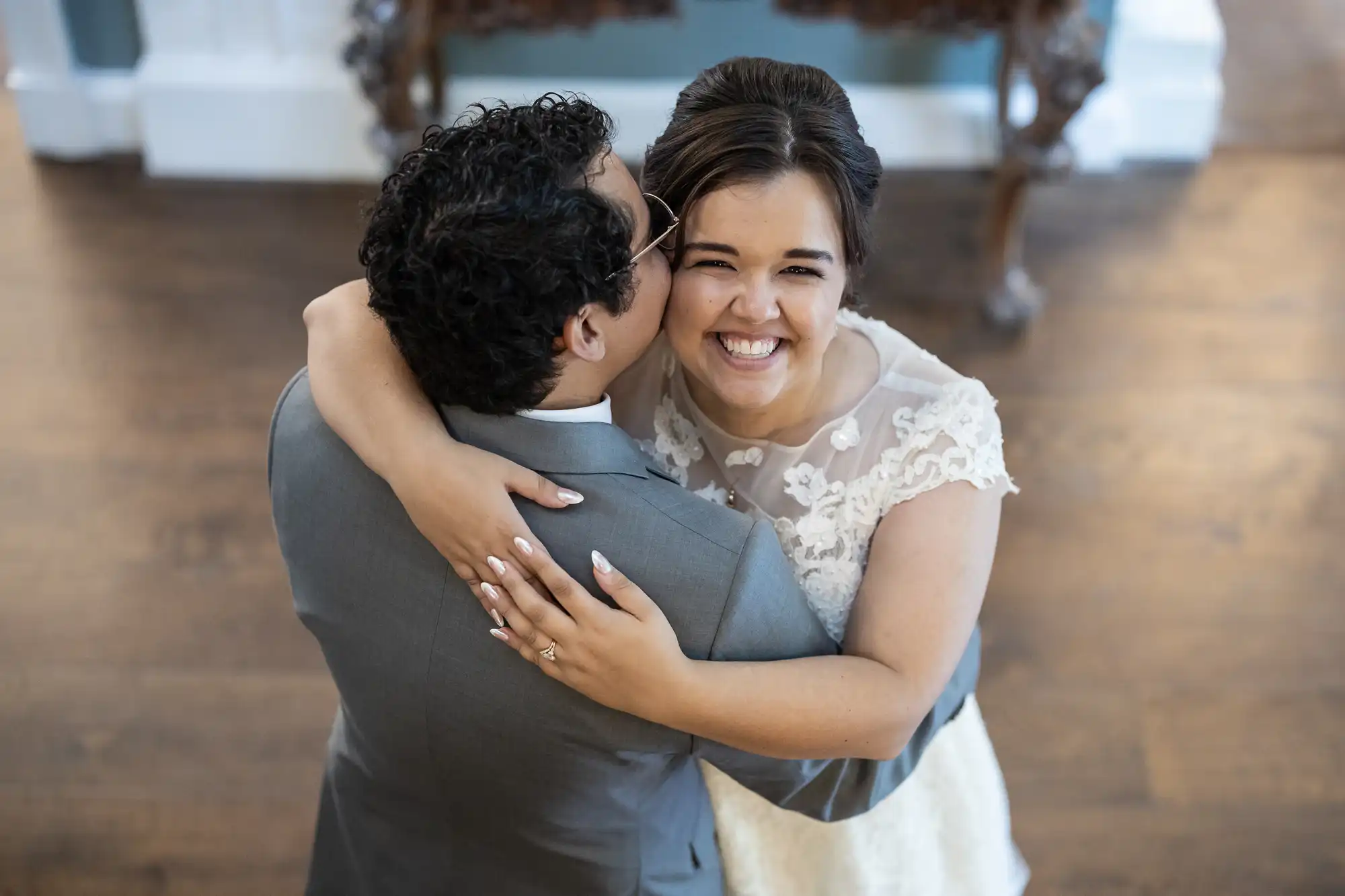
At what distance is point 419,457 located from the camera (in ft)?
4.15

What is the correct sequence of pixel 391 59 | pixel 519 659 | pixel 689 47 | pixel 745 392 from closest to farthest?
pixel 519 659, pixel 745 392, pixel 391 59, pixel 689 47

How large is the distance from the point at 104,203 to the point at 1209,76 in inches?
122

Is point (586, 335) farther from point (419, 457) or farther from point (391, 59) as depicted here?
point (391, 59)

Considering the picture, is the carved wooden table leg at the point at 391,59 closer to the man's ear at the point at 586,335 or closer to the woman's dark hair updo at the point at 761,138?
the woman's dark hair updo at the point at 761,138

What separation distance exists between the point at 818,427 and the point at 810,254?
0.28 m

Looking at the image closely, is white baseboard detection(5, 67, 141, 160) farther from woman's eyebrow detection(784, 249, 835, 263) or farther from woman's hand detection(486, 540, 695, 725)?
woman's hand detection(486, 540, 695, 725)

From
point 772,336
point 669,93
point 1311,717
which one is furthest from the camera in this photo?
point 669,93

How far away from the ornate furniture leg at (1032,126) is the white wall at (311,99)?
0.33 metres

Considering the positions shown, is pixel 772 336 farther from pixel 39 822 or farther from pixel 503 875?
pixel 39 822

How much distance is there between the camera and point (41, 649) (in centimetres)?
253

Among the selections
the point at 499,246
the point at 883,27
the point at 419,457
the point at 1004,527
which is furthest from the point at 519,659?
the point at 883,27

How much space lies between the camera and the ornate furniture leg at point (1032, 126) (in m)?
2.90

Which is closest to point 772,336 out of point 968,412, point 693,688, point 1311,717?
point 968,412

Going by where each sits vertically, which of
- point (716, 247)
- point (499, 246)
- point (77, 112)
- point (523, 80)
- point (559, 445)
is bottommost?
point (77, 112)
